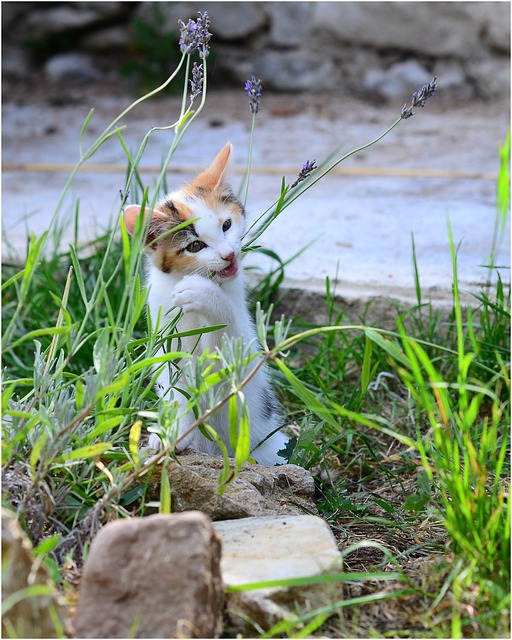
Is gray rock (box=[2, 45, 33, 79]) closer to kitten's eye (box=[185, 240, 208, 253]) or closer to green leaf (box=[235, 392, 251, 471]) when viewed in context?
kitten's eye (box=[185, 240, 208, 253])

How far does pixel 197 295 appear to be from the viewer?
2.21 metres

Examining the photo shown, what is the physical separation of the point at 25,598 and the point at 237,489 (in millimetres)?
709

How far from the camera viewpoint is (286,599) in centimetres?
163

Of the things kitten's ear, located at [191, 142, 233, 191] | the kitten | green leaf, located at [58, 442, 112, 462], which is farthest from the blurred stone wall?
green leaf, located at [58, 442, 112, 462]

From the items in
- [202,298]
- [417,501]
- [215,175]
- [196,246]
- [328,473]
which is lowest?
[328,473]

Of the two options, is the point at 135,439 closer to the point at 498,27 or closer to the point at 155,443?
the point at 155,443

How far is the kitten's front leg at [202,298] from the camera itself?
7.23 ft

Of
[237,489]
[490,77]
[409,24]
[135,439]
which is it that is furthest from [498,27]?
[135,439]

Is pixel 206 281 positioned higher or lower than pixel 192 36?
lower

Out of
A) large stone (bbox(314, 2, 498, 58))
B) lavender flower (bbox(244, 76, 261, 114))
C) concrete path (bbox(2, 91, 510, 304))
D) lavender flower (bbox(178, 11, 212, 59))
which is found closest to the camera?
lavender flower (bbox(178, 11, 212, 59))

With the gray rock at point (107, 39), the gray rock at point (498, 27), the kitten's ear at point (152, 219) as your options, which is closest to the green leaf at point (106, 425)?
the kitten's ear at point (152, 219)

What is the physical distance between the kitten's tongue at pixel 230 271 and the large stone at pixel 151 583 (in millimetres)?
990

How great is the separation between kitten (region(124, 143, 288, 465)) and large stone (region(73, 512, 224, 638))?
2.38 ft

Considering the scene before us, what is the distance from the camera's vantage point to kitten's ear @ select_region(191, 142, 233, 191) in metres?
2.59
